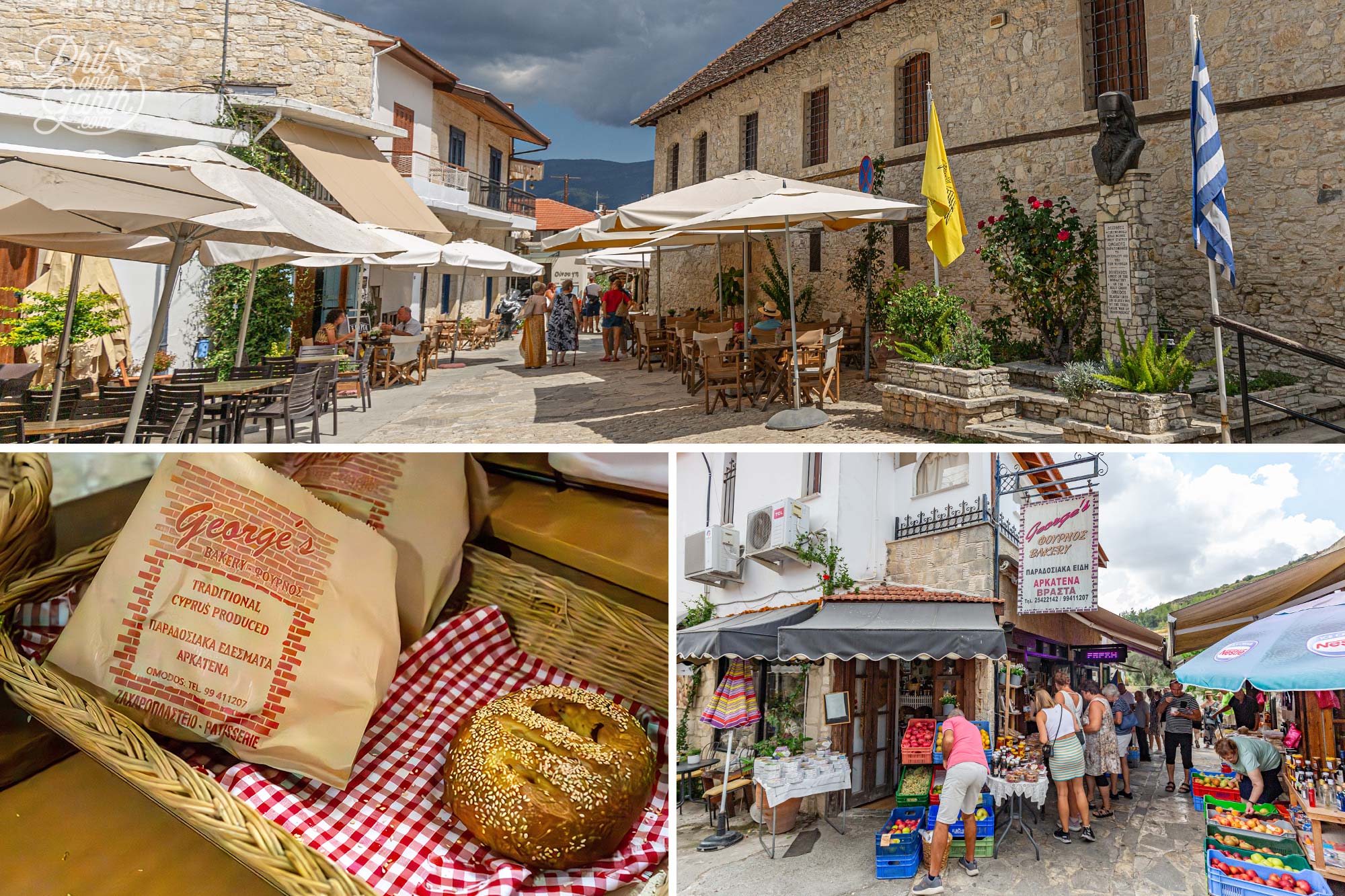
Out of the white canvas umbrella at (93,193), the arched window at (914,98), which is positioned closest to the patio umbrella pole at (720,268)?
the arched window at (914,98)

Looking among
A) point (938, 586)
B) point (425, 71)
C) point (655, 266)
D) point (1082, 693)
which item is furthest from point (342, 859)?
point (655, 266)

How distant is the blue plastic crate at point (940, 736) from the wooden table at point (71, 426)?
4864 millimetres

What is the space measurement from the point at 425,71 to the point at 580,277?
27.9m

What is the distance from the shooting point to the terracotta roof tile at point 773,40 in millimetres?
14477

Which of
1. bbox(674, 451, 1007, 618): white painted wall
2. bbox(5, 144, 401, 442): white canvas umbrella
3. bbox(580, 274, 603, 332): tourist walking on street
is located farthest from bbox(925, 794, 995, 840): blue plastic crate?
bbox(580, 274, 603, 332): tourist walking on street

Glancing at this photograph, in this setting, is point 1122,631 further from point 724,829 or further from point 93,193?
point 93,193

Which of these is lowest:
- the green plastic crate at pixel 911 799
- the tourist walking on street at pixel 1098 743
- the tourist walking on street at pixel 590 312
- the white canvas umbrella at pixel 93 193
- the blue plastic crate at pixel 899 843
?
the blue plastic crate at pixel 899 843

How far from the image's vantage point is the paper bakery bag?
144 cm

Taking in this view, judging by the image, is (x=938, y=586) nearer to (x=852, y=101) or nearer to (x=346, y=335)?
(x=346, y=335)

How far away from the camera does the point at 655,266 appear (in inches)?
937

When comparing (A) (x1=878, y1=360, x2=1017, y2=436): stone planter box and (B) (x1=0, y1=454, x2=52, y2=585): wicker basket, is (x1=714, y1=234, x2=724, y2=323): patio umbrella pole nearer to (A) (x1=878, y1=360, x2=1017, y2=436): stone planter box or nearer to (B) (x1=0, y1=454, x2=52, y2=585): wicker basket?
(A) (x1=878, y1=360, x2=1017, y2=436): stone planter box

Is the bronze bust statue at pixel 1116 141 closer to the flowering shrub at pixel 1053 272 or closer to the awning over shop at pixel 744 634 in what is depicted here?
the flowering shrub at pixel 1053 272

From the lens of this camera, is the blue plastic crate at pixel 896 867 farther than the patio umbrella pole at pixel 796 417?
No

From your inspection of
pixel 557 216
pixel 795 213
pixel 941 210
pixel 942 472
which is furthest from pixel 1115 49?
pixel 557 216
